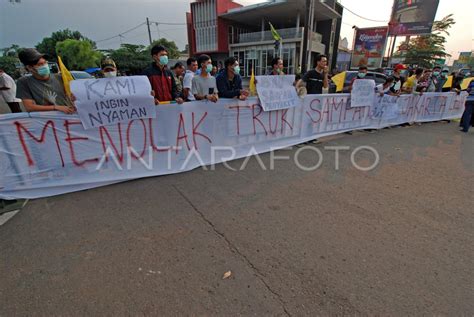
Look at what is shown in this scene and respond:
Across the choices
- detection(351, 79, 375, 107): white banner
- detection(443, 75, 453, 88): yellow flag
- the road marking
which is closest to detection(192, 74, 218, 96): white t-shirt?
the road marking

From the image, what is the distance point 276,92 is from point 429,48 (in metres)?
39.7

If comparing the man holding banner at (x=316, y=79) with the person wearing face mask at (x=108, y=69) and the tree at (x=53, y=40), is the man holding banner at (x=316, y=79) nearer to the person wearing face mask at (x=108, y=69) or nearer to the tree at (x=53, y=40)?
the person wearing face mask at (x=108, y=69)

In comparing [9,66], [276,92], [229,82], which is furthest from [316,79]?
[9,66]

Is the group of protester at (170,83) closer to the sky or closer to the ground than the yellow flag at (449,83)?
closer to the sky

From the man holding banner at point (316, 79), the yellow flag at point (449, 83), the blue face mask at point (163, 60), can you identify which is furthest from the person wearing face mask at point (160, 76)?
the yellow flag at point (449, 83)

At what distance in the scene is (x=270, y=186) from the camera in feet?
11.5

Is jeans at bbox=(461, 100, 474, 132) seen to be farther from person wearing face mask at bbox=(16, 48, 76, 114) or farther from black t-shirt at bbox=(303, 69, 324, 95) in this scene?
person wearing face mask at bbox=(16, 48, 76, 114)

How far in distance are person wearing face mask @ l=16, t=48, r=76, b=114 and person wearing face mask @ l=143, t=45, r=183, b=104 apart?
1.21m

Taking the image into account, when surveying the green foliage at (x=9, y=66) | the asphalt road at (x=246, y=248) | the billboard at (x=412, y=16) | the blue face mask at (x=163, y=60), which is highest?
the billboard at (x=412, y=16)

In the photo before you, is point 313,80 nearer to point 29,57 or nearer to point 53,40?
point 29,57

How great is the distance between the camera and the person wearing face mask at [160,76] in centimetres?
388

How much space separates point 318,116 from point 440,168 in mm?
2546

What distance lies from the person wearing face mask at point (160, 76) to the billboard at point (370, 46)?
35.6 metres

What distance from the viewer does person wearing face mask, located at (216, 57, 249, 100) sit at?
4328 millimetres
